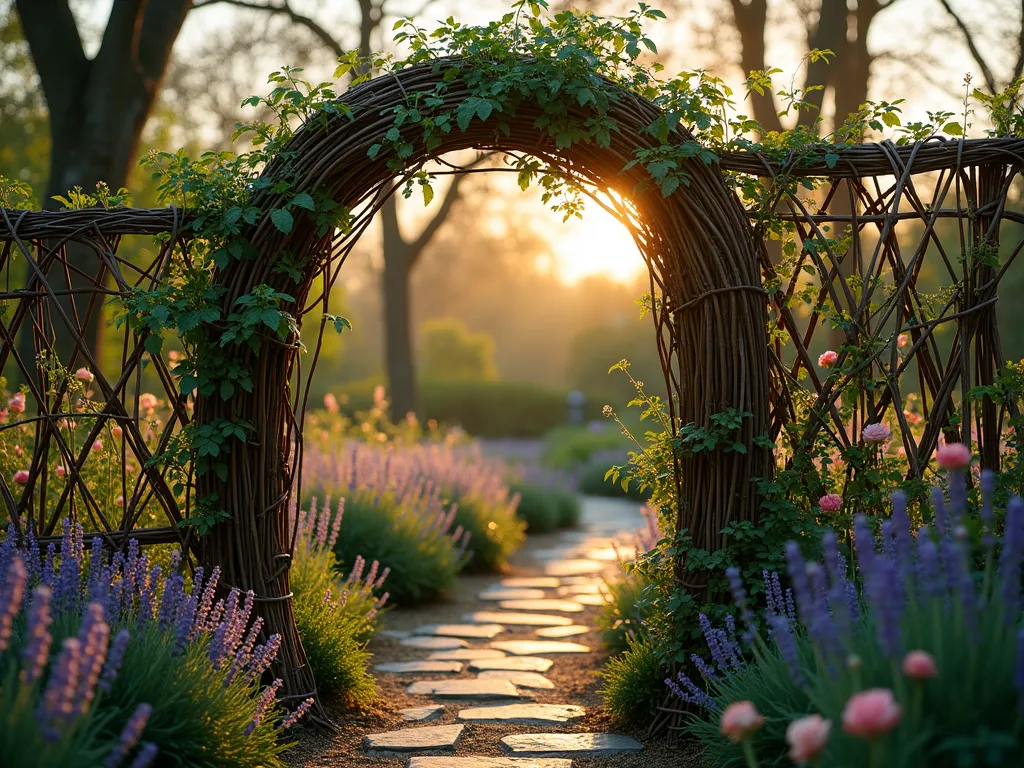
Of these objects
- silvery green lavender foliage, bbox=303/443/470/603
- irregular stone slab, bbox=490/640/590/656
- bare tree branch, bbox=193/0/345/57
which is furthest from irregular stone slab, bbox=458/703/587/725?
bare tree branch, bbox=193/0/345/57

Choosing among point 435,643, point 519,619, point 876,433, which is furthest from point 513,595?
point 876,433

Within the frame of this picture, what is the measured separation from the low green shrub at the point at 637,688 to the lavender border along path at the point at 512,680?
123 millimetres

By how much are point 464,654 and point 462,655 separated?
2cm

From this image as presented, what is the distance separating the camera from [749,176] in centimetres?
332

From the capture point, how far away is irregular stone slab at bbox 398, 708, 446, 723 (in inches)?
142

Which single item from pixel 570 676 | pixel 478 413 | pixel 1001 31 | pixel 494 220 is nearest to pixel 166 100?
pixel 494 220

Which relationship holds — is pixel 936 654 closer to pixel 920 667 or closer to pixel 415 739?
pixel 920 667

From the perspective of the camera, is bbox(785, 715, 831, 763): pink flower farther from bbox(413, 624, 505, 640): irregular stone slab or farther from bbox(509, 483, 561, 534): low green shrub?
bbox(509, 483, 561, 534): low green shrub

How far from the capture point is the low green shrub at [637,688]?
11.0ft

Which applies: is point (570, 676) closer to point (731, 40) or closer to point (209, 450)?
point (209, 450)

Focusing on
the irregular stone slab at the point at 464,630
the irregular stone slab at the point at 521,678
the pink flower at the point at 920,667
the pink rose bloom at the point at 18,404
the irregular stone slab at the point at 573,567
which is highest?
the pink rose bloom at the point at 18,404

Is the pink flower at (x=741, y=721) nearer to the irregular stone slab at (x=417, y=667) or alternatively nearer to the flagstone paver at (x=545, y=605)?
the irregular stone slab at (x=417, y=667)

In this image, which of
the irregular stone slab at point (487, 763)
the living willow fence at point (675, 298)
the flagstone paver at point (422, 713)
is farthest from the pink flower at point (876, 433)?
the flagstone paver at point (422, 713)

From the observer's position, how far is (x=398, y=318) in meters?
13.1
